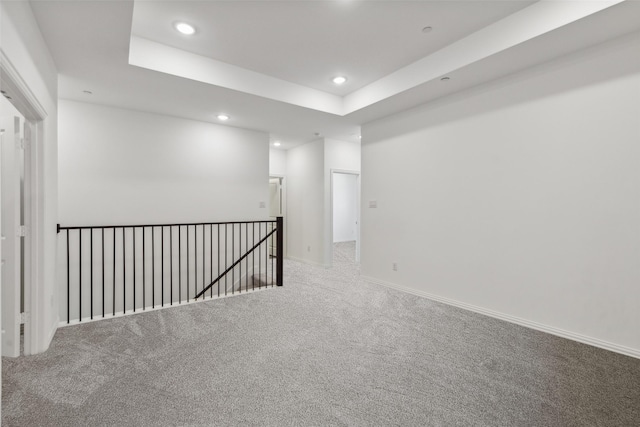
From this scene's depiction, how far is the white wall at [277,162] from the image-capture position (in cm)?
703

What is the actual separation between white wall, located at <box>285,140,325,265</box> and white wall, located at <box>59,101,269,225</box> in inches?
40.9

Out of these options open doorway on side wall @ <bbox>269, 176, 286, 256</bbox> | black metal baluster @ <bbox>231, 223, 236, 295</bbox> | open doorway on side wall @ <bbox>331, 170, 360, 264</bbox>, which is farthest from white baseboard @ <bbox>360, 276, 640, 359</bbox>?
open doorway on side wall @ <bbox>331, 170, 360, 264</bbox>

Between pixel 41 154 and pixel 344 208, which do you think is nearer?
pixel 41 154

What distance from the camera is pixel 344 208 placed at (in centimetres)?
987

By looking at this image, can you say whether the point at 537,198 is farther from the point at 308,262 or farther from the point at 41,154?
the point at 41,154

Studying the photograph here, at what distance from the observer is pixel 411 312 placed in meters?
3.49

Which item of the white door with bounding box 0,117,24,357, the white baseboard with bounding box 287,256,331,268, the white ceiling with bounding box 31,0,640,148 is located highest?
the white ceiling with bounding box 31,0,640,148

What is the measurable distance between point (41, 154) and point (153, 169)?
2172 millimetres

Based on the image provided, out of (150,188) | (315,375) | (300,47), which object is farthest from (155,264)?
(300,47)

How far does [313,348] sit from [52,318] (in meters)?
2.39

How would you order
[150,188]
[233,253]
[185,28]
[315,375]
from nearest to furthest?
[315,375] → [185,28] → [150,188] → [233,253]

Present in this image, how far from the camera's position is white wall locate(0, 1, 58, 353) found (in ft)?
6.01

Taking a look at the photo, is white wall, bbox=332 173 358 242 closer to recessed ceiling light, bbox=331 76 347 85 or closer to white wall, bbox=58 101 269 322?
white wall, bbox=58 101 269 322

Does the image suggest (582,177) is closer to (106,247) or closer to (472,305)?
(472,305)
